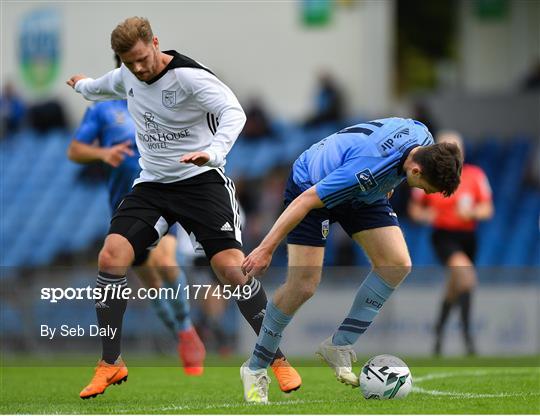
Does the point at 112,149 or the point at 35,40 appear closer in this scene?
the point at 112,149

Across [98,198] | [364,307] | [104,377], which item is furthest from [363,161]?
[98,198]

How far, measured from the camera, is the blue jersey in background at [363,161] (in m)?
7.16

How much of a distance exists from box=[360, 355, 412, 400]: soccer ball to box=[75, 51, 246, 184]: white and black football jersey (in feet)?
5.47

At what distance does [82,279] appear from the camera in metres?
14.6

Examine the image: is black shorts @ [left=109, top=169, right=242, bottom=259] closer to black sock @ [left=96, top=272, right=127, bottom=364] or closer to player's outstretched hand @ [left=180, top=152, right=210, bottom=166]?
black sock @ [left=96, top=272, right=127, bottom=364]

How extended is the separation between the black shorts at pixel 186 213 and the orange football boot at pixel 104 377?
0.76m

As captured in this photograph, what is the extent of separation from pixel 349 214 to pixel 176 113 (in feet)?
4.36

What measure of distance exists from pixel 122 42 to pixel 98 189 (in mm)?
14532

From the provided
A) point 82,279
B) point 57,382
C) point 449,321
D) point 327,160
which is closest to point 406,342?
point 449,321

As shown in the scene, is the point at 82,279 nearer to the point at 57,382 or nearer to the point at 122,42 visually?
the point at 57,382

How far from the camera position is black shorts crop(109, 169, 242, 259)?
7.99m

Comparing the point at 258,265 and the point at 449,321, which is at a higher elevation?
the point at 258,265

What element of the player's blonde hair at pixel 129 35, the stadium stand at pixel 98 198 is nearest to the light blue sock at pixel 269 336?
the player's blonde hair at pixel 129 35
